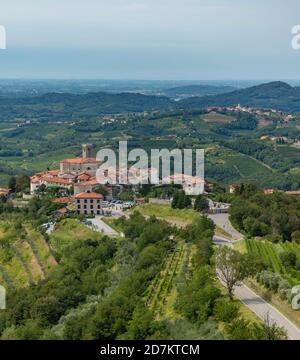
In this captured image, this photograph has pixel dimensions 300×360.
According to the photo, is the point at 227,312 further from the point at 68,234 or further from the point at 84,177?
the point at 84,177

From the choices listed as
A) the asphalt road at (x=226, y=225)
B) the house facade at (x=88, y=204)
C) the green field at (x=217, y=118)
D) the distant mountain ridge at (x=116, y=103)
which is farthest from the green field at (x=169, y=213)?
the distant mountain ridge at (x=116, y=103)

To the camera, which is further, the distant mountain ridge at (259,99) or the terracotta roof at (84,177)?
the distant mountain ridge at (259,99)

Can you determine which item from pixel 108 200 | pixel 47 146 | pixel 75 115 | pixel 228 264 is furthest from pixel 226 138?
pixel 228 264

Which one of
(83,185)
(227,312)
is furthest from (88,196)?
(227,312)

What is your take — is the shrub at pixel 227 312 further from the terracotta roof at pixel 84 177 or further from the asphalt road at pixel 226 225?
the terracotta roof at pixel 84 177

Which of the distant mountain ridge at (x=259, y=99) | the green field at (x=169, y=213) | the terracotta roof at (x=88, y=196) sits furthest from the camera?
the distant mountain ridge at (x=259, y=99)

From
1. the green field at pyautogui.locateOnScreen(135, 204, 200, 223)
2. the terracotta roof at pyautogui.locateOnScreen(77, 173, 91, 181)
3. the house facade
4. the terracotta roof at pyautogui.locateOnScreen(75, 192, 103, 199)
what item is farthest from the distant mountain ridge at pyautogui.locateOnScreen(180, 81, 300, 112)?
the green field at pyautogui.locateOnScreen(135, 204, 200, 223)

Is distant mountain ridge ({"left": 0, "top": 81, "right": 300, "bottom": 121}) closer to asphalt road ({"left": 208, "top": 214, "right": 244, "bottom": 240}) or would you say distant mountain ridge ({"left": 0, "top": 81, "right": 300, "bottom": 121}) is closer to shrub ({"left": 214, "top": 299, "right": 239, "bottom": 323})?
asphalt road ({"left": 208, "top": 214, "right": 244, "bottom": 240})
